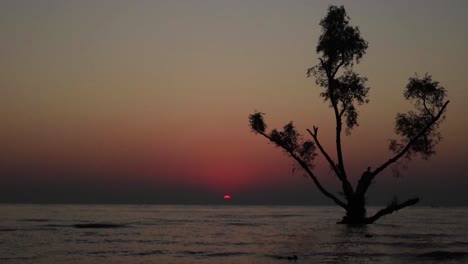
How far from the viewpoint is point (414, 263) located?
3195 cm

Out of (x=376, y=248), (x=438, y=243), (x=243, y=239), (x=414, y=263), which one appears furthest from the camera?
(x=243, y=239)

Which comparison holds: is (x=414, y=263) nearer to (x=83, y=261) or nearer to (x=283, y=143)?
(x=83, y=261)

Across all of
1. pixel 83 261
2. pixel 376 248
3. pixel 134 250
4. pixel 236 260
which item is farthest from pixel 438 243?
pixel 83 261

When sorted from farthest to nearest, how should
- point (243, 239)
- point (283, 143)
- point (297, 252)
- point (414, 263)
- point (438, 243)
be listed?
1. point (283, 143)
2. point (243, 239)
3. point (438, 243)
4. point (297, 252)
5. point (414, 263)

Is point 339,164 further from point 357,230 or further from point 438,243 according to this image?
point 438,243

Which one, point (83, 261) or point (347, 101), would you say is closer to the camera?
point (83, 261)

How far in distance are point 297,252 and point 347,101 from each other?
23013 millimetres

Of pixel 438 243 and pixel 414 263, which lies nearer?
pixel 414 263

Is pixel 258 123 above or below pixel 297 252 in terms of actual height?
above

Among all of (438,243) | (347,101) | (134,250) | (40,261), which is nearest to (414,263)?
(438,243)

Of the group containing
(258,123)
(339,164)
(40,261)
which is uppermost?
(258,123)

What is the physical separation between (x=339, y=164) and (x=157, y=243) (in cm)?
1899

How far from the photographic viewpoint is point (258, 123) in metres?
57.8

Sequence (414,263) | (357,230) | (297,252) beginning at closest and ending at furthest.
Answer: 1. (414,263)
2. (297,252)
3. (357,230)
